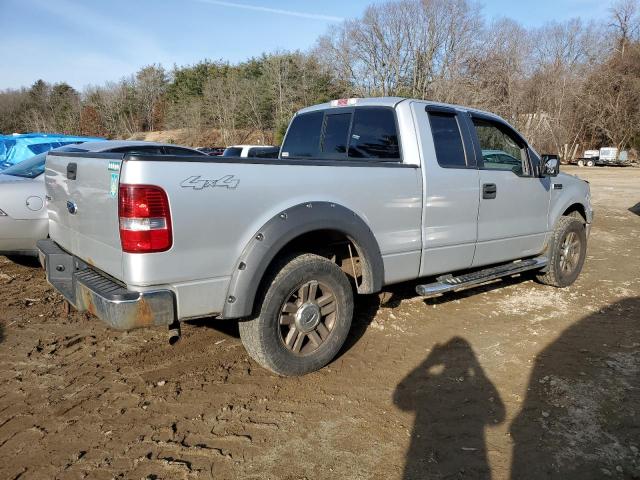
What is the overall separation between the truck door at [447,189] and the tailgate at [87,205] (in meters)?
2.36

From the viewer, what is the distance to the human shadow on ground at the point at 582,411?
2.57m

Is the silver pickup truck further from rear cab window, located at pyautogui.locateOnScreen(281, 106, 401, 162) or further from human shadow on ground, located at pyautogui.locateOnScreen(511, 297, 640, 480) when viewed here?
human shadow on ground, located at pyautogui.locateOnScreen(511, 297, 640, 480)

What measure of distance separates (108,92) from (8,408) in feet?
163

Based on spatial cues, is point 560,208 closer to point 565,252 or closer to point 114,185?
point 565,252

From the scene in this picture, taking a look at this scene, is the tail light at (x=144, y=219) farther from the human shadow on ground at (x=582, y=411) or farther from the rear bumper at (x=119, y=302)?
the human shadow on ground at (x=582, y=411)

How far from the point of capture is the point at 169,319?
2768mm

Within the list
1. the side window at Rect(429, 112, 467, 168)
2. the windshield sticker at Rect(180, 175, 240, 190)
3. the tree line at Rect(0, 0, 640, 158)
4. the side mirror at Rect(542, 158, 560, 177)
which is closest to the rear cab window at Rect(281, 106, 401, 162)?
the side window at Rect(429, 112, 467, 168)

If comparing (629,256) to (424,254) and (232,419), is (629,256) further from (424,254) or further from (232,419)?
(232,419)

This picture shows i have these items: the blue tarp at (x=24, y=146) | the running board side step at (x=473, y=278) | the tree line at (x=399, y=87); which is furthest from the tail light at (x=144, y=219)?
the tree line at (x=399, y=87)

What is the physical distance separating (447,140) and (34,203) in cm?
448

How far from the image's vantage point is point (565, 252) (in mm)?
5652

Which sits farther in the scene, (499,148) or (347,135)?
(499,148)

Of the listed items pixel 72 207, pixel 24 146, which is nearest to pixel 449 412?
pixel 72 207

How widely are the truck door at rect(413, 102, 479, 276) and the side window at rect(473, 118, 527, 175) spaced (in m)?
0.34
